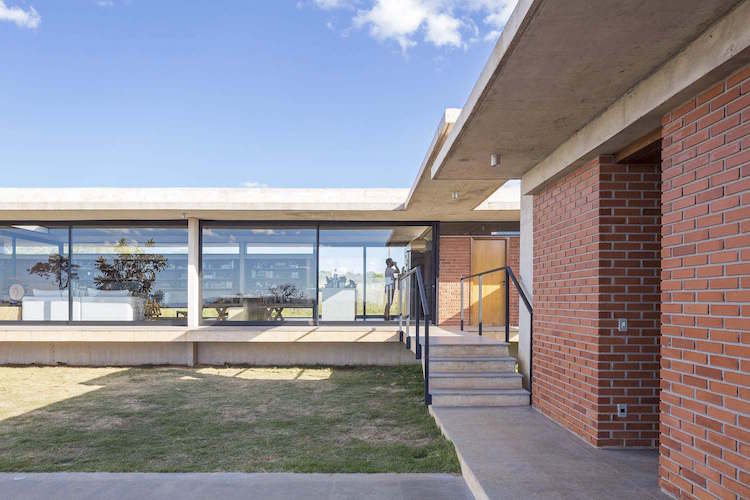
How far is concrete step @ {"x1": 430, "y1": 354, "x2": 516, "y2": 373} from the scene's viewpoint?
20.9 ft

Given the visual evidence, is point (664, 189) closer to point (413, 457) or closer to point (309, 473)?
point (413, 457)

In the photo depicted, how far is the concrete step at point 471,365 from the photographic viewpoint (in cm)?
638

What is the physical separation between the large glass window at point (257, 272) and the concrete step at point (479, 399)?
494 centimetres

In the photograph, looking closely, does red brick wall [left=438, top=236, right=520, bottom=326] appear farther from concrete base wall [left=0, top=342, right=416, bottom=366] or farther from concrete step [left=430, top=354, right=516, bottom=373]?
concrete step [left=430, top=354, right=516, bottom=373]

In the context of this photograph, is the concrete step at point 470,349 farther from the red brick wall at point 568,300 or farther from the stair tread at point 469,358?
the red brick wall at point 568,300

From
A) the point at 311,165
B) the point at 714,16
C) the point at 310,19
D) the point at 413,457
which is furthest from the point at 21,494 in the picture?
the point at 311,165

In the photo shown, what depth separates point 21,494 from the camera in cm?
368

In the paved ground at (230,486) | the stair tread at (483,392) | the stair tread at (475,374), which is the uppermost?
the stair tread at (475,374)

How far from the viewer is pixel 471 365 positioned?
6.41 meters

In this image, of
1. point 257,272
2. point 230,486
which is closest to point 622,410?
point 230,486

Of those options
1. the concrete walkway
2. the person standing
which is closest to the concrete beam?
the concrete walkway

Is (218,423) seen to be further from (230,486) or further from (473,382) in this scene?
(473,382)

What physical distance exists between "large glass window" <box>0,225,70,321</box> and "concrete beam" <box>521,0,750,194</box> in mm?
9522

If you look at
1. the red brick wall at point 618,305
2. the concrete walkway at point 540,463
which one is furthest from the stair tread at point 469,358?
the red brick wall at point 618,305
